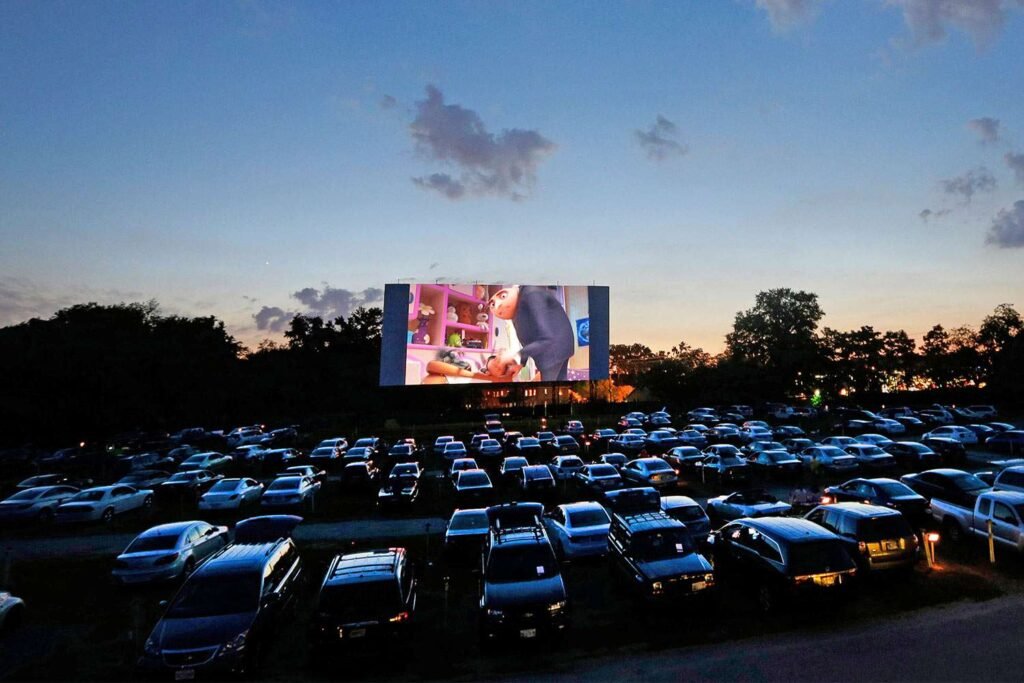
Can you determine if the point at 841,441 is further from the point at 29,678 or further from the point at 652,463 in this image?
the point at 29,678

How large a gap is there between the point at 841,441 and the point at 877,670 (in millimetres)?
25235

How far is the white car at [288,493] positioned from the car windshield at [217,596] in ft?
42.3

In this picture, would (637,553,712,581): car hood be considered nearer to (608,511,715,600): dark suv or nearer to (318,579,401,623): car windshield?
(608,511,715,600): dark suv

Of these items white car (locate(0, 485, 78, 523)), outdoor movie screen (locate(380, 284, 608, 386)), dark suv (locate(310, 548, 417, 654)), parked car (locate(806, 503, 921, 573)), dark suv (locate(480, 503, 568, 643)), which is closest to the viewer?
dark suv (locate(310, 548, 417, 654))

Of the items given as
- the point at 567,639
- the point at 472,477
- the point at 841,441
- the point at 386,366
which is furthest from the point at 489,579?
the point at 386,366

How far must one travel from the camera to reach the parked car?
11828mm

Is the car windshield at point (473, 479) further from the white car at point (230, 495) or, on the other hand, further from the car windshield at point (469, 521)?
the white car at point (230, 495)

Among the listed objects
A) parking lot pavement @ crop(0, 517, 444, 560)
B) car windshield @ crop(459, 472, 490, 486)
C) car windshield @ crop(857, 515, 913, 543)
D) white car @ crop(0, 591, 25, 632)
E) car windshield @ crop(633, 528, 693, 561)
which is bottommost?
parking lot pavement @ crop(0, 517, 444, 560)

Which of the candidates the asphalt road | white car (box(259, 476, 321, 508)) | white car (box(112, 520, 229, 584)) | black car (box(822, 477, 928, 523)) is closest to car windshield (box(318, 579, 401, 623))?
the asphalt road

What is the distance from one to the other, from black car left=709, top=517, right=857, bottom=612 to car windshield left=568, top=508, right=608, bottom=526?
146 inches

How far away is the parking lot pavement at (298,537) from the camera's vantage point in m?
18.3

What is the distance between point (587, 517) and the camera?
15422mm

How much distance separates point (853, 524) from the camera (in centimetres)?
1233

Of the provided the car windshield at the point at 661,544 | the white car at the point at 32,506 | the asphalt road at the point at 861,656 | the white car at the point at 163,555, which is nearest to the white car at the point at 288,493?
the white car at the point at 163,555
